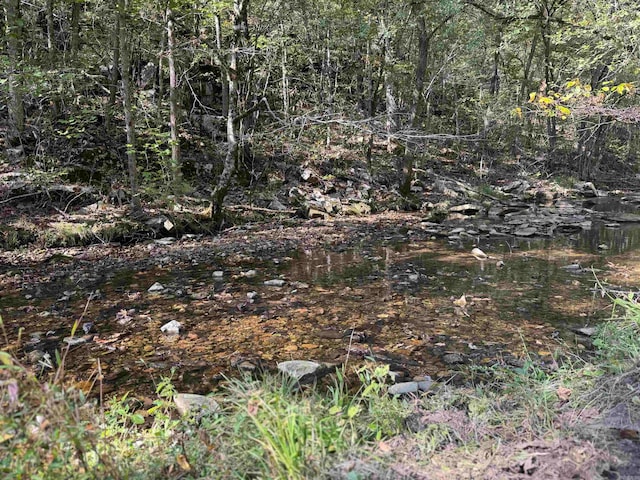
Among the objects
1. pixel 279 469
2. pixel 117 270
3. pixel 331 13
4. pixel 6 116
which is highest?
pixel 331 13

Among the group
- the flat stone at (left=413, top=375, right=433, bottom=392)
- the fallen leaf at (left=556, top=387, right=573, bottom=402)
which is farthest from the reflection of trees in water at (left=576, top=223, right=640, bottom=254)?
the fallen leaf at (left=556, top=387, right=573, bottom=402)

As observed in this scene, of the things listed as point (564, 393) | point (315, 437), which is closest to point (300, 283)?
point (564, 393)

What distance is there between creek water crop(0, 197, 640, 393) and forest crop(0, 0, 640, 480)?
0.04 m

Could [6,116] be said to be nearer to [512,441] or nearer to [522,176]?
[512,441]

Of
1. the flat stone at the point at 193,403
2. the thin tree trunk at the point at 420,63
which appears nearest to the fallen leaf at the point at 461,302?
the flat stone at the point at 193,403

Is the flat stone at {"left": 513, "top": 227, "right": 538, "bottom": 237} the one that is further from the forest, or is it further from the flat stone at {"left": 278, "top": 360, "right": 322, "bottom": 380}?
the flat stone at {"left": 278, "top": 360, "right": 322, "bottom": 380}

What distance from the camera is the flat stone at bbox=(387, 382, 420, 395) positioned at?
133 inches

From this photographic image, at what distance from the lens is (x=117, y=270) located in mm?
7918

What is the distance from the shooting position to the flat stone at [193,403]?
9.59ft

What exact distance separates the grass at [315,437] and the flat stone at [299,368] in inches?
43.0

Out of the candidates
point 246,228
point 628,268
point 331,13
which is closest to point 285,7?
point 331,13

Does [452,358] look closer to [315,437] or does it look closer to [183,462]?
[315,437]

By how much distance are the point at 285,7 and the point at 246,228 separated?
13.0 meters

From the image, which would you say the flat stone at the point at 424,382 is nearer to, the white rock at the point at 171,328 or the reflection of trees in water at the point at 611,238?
the white rock at the point at 171,328
